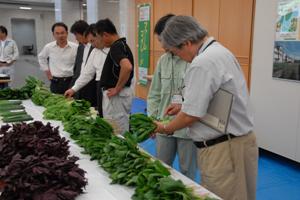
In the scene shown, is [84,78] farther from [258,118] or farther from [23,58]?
[23,58]

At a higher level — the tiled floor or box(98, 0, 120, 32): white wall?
box(98, 0, 120, 32): white wall

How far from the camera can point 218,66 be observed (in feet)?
5.06

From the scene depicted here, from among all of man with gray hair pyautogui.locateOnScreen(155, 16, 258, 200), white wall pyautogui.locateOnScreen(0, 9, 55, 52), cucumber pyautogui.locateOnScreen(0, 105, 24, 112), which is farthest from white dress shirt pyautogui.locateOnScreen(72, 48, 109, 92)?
white wall pyautogui.locateOnScreen(0, 9, 55, 52)

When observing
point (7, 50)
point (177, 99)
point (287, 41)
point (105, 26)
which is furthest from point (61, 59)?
point (7, 50)

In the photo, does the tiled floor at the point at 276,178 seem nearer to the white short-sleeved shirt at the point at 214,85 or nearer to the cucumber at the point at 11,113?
the white short-sleeved shirt at the point at 214,85

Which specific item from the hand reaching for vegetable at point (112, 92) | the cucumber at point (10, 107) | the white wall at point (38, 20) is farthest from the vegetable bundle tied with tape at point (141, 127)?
the white wall at point (38, 20)

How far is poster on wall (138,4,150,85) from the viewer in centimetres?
680

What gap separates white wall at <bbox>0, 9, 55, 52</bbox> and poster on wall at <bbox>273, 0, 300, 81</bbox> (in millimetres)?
13433

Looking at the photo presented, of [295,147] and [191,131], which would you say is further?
[295,147]

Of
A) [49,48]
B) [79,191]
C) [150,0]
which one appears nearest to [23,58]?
[150,0]

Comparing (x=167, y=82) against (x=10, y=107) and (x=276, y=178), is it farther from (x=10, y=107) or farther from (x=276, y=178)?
(x=276, y=178)

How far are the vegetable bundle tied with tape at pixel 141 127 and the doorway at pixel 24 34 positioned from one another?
48.4ft

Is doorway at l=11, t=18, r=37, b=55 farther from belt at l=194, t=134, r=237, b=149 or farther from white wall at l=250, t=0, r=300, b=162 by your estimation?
belt at l=194, t=134, r=237, b=149

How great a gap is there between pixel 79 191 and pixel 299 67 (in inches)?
110
